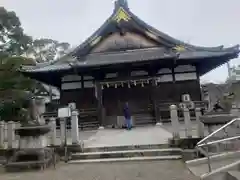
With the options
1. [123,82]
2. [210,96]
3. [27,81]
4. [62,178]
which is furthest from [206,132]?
[27,81]

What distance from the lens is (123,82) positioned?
16328mm

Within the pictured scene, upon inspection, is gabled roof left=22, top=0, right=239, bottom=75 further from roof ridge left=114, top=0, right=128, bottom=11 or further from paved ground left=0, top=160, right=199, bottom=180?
paved ground left=0, top=160, right=199, bottom=180

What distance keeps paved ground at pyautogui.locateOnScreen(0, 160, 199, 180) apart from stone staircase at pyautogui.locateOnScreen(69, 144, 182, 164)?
0.47 meters

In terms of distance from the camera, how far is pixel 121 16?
60.2ft

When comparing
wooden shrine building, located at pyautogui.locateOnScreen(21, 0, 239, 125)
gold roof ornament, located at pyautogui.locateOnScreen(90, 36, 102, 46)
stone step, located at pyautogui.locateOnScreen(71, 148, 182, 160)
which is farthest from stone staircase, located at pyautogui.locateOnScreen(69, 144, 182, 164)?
gold roof ornament, located at pyautogui.locateOnScreen(90, 36, 102, 46)

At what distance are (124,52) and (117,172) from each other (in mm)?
11724

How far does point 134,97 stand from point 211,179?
11.6 meters

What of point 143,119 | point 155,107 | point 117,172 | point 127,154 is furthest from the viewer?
point 143,119

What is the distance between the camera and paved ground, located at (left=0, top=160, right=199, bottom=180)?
21.4 feet

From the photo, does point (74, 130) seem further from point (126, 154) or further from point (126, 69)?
point (126, 69)

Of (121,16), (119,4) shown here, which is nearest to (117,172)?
(121,16)

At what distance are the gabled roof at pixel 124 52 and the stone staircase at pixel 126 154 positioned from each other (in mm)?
7602

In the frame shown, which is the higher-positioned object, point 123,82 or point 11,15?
point 11,15

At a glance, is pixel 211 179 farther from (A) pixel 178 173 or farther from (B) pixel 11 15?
(B) pixel 11 15
